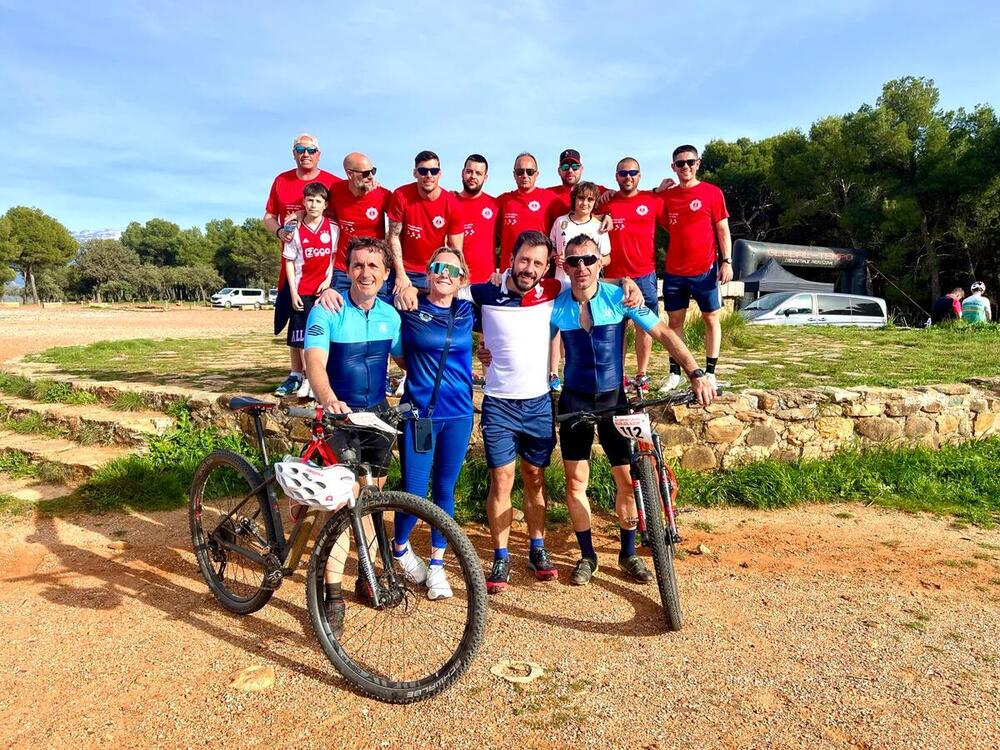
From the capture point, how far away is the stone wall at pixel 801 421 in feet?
18.6

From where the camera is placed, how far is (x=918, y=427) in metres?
6.23

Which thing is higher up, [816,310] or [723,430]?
[816,310]

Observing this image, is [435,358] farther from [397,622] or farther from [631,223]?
[631,223]

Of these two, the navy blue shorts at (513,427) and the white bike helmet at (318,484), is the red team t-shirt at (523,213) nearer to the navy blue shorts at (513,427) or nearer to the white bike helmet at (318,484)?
the navy blue shorts at (513,427)

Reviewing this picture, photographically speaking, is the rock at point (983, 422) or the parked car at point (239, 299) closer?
the rock at point (983, 422)

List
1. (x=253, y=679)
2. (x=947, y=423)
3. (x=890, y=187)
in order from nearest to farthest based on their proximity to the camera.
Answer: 1. (x=253, y=679)
2. (x=947, y=423)
3. (x=890, y=187)

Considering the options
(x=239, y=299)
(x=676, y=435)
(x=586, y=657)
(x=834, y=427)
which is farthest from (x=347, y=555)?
(x=239, y=299)

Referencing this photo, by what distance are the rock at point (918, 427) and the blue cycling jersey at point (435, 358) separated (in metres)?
4.82

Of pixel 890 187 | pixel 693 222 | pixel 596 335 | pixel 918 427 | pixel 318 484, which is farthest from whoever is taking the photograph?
pixel 890 187

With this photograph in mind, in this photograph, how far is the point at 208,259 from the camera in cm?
7062

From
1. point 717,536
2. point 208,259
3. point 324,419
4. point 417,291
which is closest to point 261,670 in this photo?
point 324,419

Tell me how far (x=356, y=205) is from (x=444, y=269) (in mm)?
2244

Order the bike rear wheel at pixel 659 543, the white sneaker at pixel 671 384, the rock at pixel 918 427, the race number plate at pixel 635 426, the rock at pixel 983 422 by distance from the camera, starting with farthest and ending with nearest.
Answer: the rock at pixel 983 422 < the rock at pixel 918 427 < the white sneaker at pixel 671 384 < the race number plate at pixel 635 426 < the bike rear wheel at pixel 659 543

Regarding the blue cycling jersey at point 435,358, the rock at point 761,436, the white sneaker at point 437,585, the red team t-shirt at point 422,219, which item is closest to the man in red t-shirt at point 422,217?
the red team t-shirt at point 422,219
